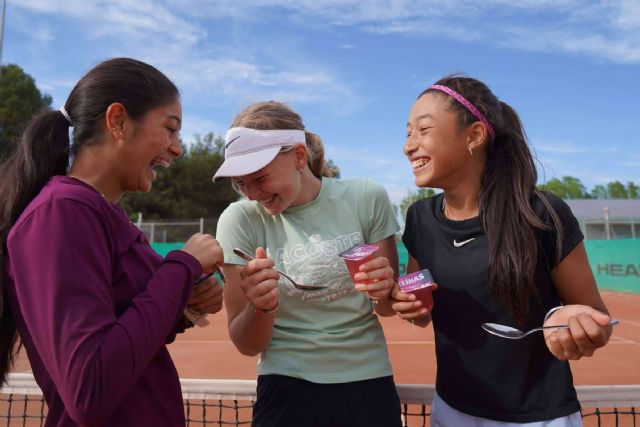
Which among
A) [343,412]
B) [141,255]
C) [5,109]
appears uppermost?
[5,109]

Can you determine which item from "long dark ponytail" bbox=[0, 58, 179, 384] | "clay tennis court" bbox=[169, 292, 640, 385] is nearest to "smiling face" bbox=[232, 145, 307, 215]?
"long dark ponytail" bbox=[0, 58, 179, 384]

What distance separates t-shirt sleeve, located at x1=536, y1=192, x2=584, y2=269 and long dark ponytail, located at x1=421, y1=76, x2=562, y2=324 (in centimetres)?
2

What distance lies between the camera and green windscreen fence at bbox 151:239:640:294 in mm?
14906

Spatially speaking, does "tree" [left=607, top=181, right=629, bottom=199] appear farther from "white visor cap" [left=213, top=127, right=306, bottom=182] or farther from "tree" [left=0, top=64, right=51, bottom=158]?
"white visor cap" [left=213, top=127, right=306, bottom=182]

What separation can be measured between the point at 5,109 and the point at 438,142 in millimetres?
35677

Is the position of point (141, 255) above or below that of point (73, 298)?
above

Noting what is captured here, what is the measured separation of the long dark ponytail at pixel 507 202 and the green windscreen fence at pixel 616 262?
40.3 feet

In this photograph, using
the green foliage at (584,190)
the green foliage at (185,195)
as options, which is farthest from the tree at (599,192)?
the green foliage at (185,195)

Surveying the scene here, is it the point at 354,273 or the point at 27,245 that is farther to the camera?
the point at 354,273

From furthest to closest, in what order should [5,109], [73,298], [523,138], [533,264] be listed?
[5,109] → [523,138] → [533,264] → [73,298]

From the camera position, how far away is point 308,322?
84.3 inches

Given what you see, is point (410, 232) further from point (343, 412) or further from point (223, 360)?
point (223, 360)

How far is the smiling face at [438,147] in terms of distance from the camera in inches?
83.7

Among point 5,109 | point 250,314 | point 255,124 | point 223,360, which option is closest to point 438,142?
point 255,124
